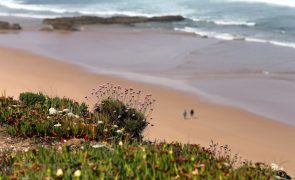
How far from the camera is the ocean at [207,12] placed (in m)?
30.4

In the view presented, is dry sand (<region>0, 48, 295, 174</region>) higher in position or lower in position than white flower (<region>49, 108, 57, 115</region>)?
lower

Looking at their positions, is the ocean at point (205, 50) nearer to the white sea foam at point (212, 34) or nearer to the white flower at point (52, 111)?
the white sea foam at point (212, 34)

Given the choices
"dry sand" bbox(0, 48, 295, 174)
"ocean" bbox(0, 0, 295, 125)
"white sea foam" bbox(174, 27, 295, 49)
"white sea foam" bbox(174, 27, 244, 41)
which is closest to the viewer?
"dry sand" bbox(0, 48, 295, 174)

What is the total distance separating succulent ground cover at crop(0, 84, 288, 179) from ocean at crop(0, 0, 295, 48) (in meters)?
18.9

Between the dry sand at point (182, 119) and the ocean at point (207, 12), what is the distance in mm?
11402

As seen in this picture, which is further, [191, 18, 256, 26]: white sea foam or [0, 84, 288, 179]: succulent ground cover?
[191, 18, 256, 26]: white sea foam

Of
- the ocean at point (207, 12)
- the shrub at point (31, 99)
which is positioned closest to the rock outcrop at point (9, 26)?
the ocean at point (207, 12)

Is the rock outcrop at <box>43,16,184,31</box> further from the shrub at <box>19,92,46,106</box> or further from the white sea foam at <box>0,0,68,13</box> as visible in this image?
Result: the shrub at <box>19,92,46,106</box>

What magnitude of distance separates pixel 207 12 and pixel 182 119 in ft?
88.2

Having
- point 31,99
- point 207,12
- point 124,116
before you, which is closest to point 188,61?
point 31,99

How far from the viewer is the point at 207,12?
40.1m

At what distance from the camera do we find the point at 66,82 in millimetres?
18297

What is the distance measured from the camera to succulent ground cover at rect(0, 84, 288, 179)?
5477 mm

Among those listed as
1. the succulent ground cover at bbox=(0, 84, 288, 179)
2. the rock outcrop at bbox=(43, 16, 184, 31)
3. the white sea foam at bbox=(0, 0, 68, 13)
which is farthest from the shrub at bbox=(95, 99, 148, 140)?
the white sea foam at bbox=(0, 0, 68, 13)
